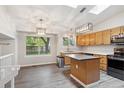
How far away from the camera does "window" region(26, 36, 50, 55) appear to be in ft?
23.6

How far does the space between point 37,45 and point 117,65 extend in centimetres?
527

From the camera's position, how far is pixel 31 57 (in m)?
7.09

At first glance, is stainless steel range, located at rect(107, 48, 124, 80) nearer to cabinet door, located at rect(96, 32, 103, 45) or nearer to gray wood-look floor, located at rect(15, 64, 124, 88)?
gray wood-look floor, located at rect(15, 64, 124, 88)

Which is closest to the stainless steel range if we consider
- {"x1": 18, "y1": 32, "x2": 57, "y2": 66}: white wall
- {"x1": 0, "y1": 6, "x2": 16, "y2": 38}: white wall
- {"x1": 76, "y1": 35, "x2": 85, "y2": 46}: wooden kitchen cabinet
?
{"x1": 76, "y1": 35, "x2": 85, "y2": 46}: wooden kitchen cabinet

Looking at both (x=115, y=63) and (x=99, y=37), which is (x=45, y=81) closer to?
(x=115, y=63)

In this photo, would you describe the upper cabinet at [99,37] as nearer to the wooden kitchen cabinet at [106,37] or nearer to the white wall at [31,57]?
the wooden kitchen cabinet at [106,37]

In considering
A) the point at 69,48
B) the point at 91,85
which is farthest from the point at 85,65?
the point at 69,48

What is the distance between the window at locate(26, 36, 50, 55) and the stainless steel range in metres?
4.67

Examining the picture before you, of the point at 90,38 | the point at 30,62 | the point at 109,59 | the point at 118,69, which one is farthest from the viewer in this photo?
the point at 30,62

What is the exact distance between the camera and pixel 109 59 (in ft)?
14.6

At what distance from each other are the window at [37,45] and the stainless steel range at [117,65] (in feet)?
15.3

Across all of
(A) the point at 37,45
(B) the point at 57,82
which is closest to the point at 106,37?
(B) the point at 57,82

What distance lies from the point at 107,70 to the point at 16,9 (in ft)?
14.3
